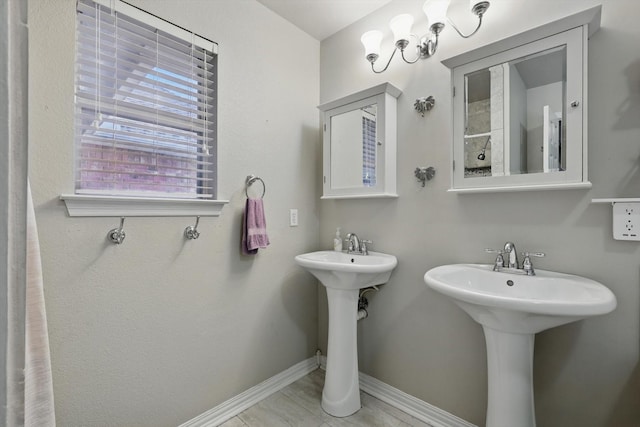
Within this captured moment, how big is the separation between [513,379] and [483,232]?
2.06 feet

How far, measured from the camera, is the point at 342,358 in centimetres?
162

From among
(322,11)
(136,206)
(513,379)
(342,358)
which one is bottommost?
(342,358)

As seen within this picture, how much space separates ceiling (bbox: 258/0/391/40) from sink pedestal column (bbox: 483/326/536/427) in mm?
1932

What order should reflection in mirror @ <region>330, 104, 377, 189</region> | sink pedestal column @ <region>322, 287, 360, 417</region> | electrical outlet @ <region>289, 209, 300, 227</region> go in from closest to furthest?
sink pedestal column @ <region>322, 287, 360, 417</region>
reflection in mirror @ <region>330, 104, 377, 189</region>
electrical outlet @ <region>289, 209, 300, 227</region>

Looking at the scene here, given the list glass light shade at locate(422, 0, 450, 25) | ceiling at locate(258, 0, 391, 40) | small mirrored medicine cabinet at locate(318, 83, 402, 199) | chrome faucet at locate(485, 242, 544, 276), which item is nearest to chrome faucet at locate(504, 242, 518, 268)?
chrome faucet at locate(485, 242, 544, 276)

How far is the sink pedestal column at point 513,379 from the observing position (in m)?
1.07

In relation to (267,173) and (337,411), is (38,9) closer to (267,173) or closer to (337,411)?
(267,173)

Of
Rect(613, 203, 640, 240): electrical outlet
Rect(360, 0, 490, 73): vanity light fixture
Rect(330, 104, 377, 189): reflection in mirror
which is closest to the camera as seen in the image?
Rect(613, 203, 640, 240): electrical outlet

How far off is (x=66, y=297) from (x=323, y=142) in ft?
5.20

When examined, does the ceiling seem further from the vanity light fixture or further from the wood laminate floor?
the wood laminate floor

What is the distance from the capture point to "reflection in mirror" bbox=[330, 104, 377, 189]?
1756 mm

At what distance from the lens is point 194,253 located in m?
1.49

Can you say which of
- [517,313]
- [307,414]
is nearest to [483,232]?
[517,313]

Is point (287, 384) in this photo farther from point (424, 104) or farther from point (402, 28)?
point (402, 28)
